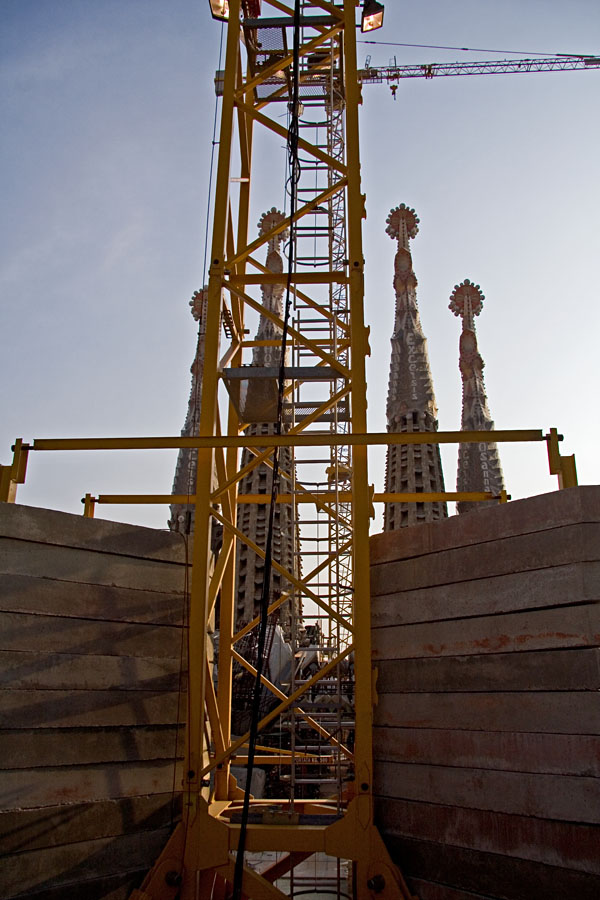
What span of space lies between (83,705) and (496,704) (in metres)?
4.37

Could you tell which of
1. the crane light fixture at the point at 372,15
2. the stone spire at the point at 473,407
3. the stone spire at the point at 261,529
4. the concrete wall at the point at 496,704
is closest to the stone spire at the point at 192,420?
the stone spire at the point at 261,529

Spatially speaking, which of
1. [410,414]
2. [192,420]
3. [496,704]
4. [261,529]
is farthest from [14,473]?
[192,420]

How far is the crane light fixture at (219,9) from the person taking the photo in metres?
12.8

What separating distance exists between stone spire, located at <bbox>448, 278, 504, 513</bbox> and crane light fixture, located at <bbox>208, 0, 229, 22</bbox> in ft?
96.5

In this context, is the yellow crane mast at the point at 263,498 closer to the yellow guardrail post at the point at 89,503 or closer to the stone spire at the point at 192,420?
the yellow guardrail post at the point at 89,503

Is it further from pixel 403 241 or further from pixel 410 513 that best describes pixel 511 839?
pixel 403 241

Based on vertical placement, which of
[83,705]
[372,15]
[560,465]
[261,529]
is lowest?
[83,705]

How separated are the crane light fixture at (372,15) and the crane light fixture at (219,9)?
91.6 inches

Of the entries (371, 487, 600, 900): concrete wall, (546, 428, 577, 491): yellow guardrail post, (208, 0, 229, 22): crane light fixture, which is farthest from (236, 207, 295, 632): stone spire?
(546, 428, 577, 491): yellow guardrail post

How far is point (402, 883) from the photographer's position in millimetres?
7855

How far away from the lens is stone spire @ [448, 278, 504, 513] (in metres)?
41.3

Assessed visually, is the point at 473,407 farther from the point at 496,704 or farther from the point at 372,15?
the point at 496,704

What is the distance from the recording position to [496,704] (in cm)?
783

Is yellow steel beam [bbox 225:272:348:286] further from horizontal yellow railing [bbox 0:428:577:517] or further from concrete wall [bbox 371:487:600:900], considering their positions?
concrete wall [bbox 371:487:600:900]
